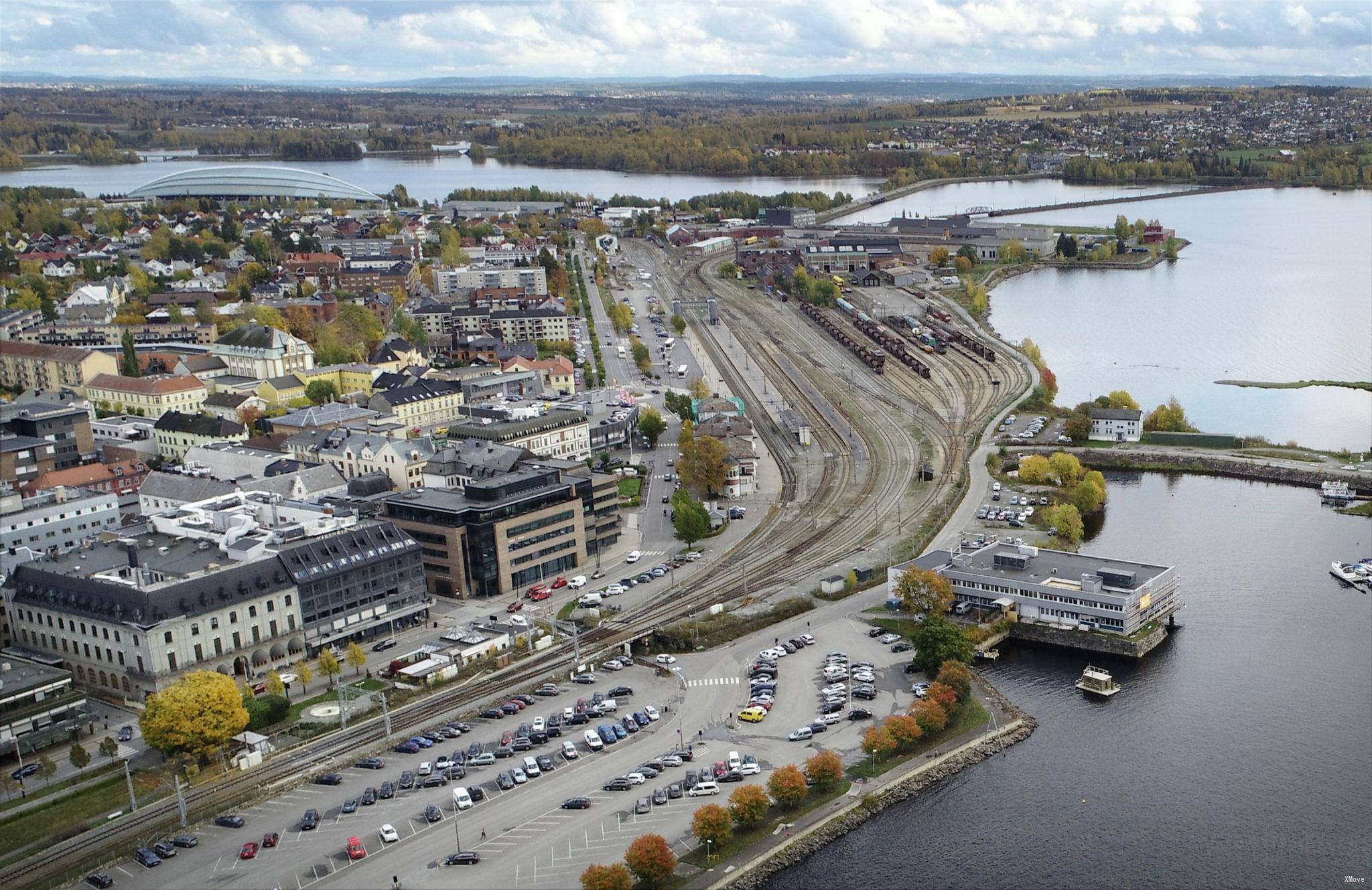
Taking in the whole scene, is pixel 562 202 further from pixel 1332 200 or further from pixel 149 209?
pixel 1332 200

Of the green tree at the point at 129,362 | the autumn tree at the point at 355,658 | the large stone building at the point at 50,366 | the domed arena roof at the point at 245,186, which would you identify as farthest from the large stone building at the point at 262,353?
the domed arena roof at the point at 245,186

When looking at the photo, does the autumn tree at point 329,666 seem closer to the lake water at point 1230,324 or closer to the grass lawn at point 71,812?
the grass lawn at point 71,812

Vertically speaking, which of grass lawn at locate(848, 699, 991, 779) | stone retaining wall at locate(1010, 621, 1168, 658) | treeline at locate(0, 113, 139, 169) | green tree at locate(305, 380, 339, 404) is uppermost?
treeline at locate(0, 113, 139, 169)

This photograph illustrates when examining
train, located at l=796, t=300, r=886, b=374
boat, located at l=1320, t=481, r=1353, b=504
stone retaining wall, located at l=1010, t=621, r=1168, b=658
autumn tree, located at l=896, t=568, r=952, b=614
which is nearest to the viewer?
stone retaining wall, located at l=1010, t=621, r=1168, b=658

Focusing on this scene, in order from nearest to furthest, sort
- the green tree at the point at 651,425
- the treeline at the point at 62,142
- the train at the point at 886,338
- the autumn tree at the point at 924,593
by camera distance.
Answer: the autumn tree at the point at 924,593
the green tree at the point at 651,425
the train at the point at 886,338
the treeline at the point at 62,142

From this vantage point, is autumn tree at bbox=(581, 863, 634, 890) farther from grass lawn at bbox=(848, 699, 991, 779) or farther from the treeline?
the treeline

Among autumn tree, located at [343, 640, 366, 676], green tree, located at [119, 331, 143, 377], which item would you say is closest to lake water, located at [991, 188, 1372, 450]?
autumn tree, located at [343, 640, 366, 676]

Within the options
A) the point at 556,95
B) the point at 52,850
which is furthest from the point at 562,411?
the point at 556,95
